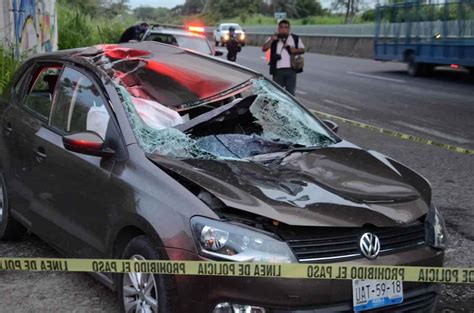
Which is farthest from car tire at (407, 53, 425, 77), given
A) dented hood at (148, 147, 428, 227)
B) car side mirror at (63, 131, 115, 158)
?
car side mirror at (63, 131, 115, 158)

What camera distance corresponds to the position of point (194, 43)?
13.9m

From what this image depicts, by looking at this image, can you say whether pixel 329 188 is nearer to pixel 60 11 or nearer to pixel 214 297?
pixel 214 297

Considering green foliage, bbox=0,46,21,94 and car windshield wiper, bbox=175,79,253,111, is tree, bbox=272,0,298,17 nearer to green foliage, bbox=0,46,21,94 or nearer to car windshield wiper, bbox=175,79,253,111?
green foliage, bbox=0,46,21,94

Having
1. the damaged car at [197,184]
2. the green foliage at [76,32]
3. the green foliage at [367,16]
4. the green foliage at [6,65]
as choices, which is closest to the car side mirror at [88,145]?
the damaged car at [197,184]

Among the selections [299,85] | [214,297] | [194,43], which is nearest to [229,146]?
[214,297]

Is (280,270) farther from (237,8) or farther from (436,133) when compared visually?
(237,8)

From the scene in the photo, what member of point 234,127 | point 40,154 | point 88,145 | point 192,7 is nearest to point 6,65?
point 40,154

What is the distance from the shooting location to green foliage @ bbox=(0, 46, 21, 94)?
28.5 feet

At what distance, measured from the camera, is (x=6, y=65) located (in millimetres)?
9000

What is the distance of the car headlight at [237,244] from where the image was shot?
2.91 meters

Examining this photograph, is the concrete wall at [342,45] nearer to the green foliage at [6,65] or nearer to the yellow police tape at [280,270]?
the green foliage at [6,65]

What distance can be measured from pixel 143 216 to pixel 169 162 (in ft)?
1.29

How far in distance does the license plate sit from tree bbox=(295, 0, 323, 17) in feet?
272

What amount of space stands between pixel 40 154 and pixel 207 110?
48.1 inches
